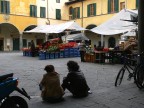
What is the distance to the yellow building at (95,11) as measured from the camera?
31.4m

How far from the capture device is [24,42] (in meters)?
39.6

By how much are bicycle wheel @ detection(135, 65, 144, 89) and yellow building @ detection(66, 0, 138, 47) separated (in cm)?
2366

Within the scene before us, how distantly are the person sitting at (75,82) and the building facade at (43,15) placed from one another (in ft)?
86.0

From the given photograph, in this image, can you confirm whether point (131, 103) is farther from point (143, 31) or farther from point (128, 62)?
point (143, 31)

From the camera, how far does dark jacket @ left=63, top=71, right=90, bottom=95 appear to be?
6.17 metres

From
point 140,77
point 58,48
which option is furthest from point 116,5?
point 140,77

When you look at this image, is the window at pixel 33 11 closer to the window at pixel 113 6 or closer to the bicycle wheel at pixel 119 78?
the window at pixel 113 6

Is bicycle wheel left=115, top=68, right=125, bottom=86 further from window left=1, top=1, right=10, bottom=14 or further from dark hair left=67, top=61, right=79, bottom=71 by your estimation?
window left=1, top=1, right=10, bottom=14

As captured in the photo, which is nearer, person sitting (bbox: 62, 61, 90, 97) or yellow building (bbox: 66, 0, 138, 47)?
person sitting (bbox: 62, 61, 90, 97)

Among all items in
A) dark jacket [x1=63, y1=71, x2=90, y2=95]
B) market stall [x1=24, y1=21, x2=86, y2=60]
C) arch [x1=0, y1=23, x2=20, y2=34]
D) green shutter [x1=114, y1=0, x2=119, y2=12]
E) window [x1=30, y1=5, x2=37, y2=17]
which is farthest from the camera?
window [x1=30, y1=5, x2=37, y2=17]

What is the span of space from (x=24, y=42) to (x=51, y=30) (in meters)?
18.6

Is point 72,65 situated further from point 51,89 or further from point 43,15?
point 43,15

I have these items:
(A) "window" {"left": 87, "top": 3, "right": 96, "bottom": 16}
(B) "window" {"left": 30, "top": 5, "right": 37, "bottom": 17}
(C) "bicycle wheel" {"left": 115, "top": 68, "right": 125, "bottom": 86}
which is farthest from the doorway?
(C) "bicycle wheel" {"left": 115, "top": 68, "right": 125, "bottom": 86}

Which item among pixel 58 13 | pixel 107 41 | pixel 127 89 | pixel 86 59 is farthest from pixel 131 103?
pixel 58 13
